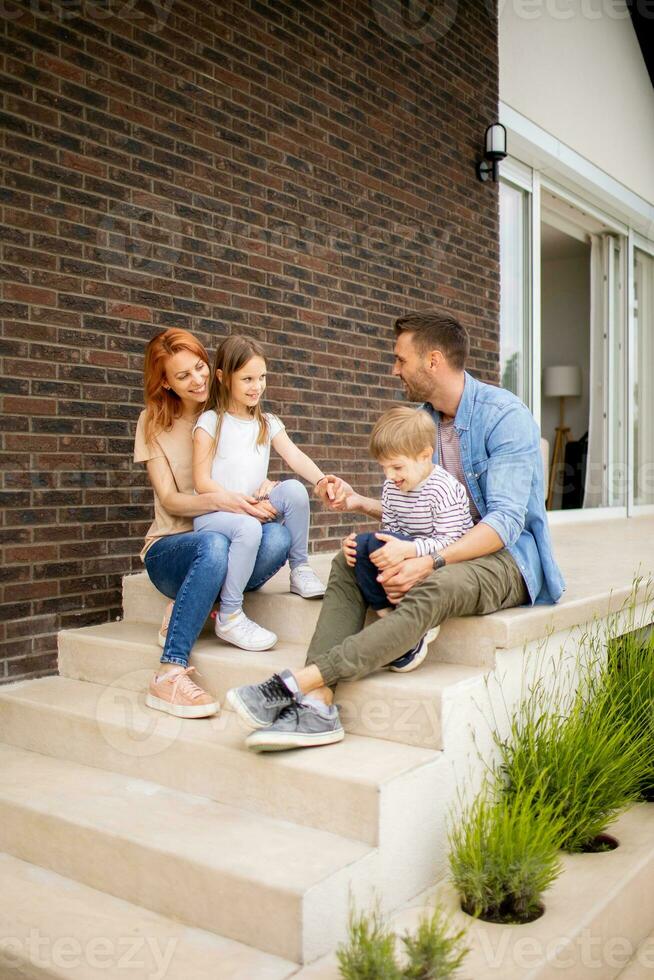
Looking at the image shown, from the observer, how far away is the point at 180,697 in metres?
2.52

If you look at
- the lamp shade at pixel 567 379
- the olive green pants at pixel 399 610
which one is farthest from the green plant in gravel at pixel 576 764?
the lamp shade at pixel 567 379

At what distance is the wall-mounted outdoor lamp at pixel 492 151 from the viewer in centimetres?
548

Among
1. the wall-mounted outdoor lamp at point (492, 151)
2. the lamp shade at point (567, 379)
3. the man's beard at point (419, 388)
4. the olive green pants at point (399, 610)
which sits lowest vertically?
the olive green pants at point (399, 610)

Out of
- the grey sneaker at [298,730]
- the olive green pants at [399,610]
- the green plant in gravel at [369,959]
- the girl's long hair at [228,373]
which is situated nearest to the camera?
the green plant in gravel at [369,959]

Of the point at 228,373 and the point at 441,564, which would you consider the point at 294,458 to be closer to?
the point at 228,373

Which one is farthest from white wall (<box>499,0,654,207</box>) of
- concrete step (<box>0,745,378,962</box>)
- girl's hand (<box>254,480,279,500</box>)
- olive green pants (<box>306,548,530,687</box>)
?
concrete step (<box>0,745,378,962</box>)

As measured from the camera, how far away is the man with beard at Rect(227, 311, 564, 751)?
2209 mm

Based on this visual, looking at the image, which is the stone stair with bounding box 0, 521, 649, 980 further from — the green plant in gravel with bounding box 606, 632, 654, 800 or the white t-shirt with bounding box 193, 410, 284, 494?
the white t-shirt with bounding box 193, 410, 284, 494

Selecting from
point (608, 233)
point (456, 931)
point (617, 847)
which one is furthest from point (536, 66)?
point (456, 931)

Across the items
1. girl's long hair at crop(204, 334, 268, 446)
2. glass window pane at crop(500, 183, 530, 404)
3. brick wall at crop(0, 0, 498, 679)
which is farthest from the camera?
glass window pane at crop(500, 183, 530, 404)

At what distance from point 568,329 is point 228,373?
6.38 metres

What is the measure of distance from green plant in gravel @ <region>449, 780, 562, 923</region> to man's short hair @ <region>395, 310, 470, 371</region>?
51.9 inches

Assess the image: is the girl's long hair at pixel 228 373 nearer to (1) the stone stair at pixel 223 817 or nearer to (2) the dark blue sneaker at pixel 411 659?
(1) the stone stair at pixel 223 817

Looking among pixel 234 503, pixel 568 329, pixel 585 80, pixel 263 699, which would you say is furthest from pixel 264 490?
pixel 568 329
